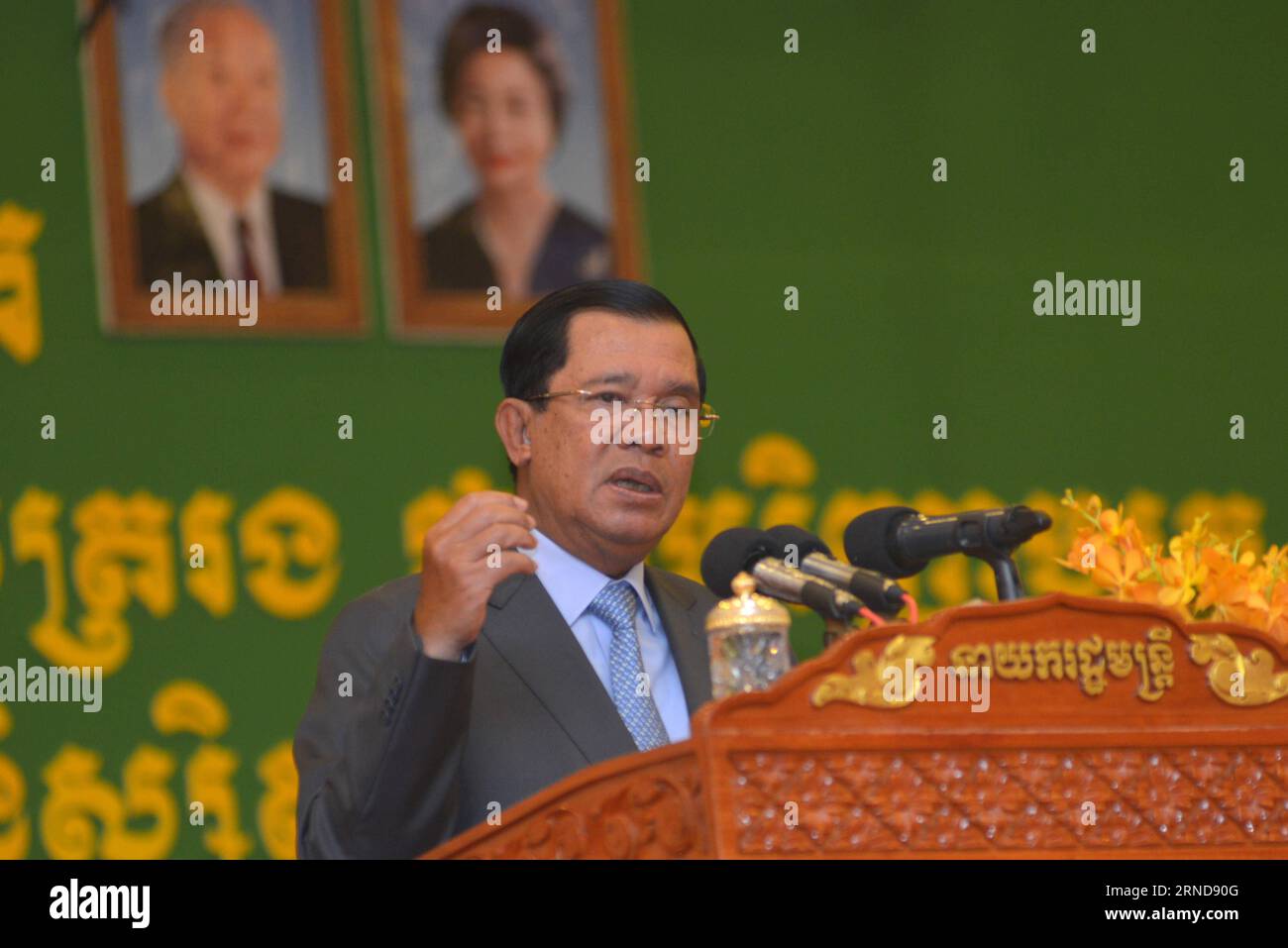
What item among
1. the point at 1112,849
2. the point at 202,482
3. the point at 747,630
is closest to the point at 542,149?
the point at 202,482

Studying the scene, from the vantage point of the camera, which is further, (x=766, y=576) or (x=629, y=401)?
(x=629, y=401)

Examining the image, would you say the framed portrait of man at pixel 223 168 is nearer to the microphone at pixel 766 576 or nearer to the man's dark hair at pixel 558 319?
the man's dark hair at pixel 558 319

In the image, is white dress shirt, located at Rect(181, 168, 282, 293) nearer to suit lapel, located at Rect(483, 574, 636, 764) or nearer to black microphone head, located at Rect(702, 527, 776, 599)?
suit lapel, located at Rect(483, 574, 636, 764)

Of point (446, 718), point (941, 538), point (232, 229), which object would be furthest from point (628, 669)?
point (232, 229)

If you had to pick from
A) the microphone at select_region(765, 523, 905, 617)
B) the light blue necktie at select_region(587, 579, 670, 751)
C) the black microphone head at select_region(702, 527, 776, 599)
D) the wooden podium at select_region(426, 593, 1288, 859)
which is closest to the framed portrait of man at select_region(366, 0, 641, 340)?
the light blue necktie at select_region(587, 579, 670, 751)

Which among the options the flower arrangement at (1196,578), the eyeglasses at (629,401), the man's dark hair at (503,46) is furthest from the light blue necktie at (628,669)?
the man's dark hair at (503,46)

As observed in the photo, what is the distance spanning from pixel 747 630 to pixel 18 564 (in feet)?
8.65

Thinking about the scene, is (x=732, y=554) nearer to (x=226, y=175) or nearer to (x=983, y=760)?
(x=983, y=760)

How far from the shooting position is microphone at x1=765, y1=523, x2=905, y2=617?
6.68 feet

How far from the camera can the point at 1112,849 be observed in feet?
6.11

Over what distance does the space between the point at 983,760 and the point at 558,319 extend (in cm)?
130

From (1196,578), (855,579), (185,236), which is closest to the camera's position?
(855,579)

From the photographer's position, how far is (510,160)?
4.62 meters

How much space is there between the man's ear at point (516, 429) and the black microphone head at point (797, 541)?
25.4 inches
